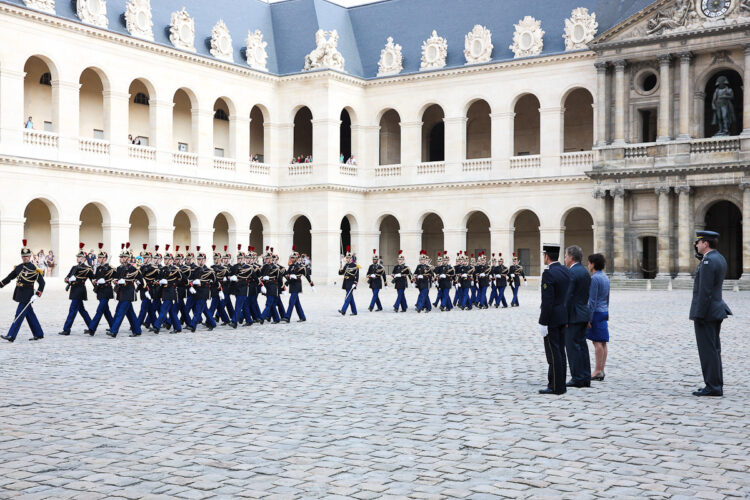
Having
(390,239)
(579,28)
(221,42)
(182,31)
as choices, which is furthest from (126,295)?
(390,239)

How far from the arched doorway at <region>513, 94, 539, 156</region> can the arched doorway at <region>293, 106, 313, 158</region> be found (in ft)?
38.0

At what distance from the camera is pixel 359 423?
9.21m

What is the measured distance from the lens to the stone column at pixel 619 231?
40.9 meters

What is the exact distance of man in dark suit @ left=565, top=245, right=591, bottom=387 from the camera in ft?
38.0

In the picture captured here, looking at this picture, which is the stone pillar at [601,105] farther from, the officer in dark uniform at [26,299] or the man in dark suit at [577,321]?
the man in dark suit at [577,321]

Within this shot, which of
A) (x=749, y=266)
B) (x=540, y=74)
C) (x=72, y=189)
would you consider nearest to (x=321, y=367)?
(x=72, y=189)

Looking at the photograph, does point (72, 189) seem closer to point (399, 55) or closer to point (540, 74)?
point (399, 55)

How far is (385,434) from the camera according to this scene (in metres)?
8.70

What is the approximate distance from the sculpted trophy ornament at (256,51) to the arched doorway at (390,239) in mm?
11163

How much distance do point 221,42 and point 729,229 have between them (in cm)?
2624

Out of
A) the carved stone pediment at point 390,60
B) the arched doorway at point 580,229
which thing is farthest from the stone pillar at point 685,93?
the carved stone pediment at point 390,60

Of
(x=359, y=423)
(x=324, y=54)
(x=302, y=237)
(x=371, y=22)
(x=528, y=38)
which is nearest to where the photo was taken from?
(x=359, y=423)

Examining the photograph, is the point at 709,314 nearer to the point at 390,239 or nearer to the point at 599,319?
the point at 599,319

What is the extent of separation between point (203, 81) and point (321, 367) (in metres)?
32.3
